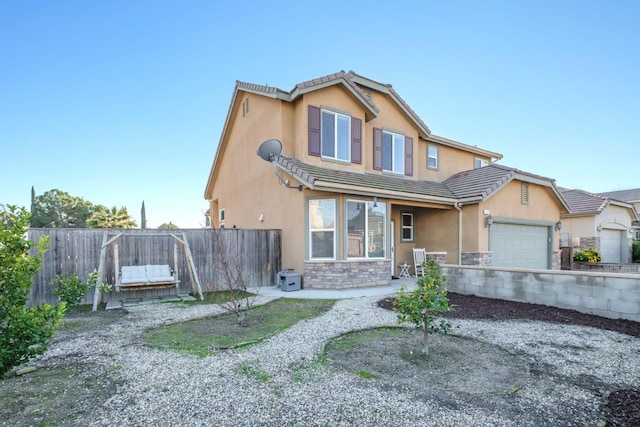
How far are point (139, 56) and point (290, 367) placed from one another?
581 inches

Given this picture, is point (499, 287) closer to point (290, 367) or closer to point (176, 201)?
point (290, 367)

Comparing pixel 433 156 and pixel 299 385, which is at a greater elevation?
pixel 433 156

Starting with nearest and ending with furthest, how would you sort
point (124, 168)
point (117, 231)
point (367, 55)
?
1. point (117, 231)
2. point (367, 55)
3. point (124, 168)

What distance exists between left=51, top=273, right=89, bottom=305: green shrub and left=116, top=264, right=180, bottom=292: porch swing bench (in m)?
0.76

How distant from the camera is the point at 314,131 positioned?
1050cm

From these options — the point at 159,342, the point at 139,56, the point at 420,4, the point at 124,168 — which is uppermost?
the point at 420,4

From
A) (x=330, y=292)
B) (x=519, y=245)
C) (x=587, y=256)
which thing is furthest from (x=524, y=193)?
(x=330, y=292)

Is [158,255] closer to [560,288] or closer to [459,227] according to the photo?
[560,288]

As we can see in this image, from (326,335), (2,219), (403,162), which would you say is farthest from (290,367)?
(403,162)

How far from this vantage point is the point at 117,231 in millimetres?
8445

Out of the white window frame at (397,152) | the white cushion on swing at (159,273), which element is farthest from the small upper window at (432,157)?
the white cushion on swing at (159,273)

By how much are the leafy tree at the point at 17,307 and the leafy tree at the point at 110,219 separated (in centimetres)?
3294

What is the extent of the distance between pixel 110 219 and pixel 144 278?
28088 mm

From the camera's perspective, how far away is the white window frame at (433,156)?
47.1ft
